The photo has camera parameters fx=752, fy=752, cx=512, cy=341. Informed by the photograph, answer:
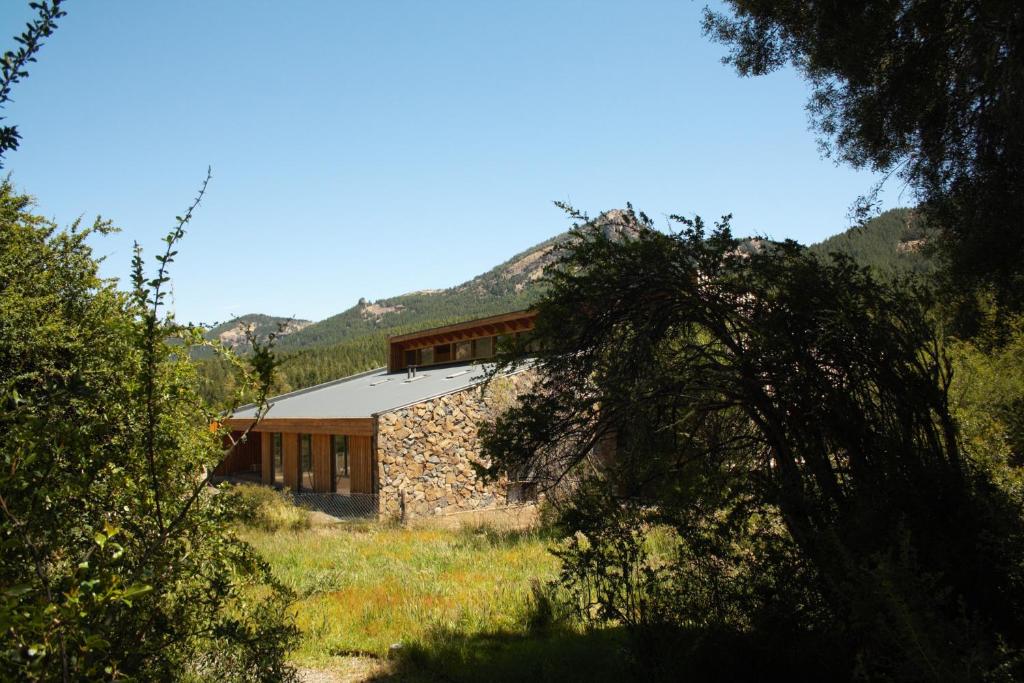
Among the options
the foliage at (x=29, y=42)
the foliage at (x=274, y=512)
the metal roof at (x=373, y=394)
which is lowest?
the foliage at (x=274, y=512)

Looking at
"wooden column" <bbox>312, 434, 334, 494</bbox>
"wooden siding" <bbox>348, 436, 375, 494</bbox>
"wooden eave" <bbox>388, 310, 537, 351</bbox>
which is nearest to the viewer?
"wooden siding" <bbox>348, 436, 375, 494</bbox>

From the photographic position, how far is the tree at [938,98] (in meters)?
6.25

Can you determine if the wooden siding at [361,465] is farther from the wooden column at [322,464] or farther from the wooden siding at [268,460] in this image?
the wooden siding at [268,460]

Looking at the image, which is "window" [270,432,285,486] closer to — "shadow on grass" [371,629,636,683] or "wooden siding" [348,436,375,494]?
"wooden siding" [348,436,375,494]

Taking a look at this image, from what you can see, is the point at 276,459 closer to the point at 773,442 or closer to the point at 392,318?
the point at 773,442

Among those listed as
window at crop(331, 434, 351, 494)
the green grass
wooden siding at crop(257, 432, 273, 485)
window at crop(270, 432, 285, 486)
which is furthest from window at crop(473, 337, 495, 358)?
the green grass

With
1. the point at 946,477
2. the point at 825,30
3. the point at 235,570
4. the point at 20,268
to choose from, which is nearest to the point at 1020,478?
the point at 946,477

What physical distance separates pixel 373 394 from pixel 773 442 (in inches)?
798

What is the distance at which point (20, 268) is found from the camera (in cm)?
821

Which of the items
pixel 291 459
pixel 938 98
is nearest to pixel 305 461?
pixel 291 459

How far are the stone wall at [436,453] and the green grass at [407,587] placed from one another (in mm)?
3591

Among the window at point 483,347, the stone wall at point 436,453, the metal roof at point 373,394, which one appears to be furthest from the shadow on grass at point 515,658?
the window at point 483,347

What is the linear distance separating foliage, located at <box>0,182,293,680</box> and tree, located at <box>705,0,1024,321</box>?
6324mm

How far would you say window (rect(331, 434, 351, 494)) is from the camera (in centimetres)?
2175
